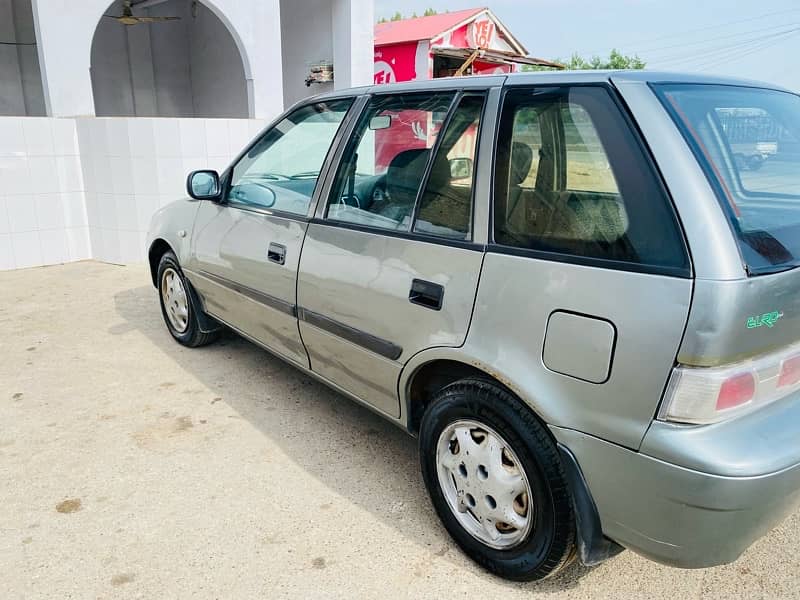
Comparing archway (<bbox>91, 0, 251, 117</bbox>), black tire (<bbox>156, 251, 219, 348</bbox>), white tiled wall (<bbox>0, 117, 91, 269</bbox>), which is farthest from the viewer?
archway (<bbox>91, 0, 251, 117</bbox>)

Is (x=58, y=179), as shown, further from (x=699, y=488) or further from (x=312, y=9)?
(x=699, y=488)

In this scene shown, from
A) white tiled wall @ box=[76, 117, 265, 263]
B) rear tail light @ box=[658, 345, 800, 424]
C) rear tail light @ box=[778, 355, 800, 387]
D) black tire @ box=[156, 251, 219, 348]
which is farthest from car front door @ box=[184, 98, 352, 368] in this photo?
white tiled wall @ box=[76, 117, 265, 263]

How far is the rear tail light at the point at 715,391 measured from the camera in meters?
1.74

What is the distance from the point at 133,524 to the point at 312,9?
9.21m

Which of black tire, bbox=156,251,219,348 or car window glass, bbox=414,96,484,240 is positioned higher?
car window glass, bbox=414,96,484,240

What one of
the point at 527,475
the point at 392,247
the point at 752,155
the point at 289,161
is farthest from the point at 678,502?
the point at 289,161

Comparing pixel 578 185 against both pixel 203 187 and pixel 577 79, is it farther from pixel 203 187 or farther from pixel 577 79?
pixel 203 187

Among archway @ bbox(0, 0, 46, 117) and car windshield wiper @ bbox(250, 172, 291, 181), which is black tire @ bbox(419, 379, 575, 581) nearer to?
car windshield wiper @ bbox(250, 172, 291, 181)

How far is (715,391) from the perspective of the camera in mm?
1743

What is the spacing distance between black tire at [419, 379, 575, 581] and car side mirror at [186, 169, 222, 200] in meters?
2.23

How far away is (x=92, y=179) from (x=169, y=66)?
5999mm

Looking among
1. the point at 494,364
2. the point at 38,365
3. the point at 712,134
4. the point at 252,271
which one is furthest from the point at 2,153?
the point at 712,134

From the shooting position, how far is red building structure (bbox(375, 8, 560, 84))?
16531 millimetres

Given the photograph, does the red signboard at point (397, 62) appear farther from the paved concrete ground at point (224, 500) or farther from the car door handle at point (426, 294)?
the car door handle at point (426, 294)
